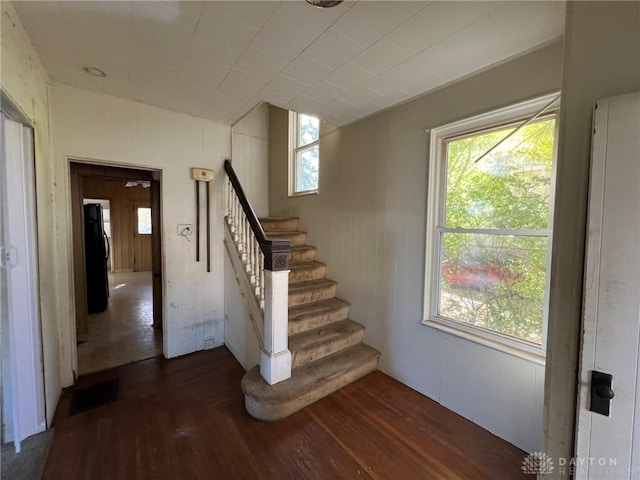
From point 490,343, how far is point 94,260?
554 cm

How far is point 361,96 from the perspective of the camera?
2.28m

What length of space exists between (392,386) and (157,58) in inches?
126

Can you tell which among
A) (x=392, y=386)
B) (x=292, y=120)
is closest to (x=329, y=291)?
(x=392, y=386)

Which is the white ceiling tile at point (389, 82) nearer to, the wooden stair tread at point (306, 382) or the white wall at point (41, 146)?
the white wall at point (41, 146)

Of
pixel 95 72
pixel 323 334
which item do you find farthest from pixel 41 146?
pixel 323 334

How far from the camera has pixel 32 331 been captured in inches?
66.5

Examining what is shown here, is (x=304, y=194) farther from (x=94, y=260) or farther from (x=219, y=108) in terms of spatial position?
(x=94, y=260)

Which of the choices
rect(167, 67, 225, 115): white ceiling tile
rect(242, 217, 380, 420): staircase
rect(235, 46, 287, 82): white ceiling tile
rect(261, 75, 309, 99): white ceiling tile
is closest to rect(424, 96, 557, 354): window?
rect(242, 217, 380, 420): staircase

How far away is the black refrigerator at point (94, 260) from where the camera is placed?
4227 millimetres

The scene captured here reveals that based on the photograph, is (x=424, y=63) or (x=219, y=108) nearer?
(x=424, y=63)

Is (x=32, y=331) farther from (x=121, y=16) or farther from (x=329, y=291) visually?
(x=329, y=291)

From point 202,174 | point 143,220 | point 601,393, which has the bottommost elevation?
point 601,393

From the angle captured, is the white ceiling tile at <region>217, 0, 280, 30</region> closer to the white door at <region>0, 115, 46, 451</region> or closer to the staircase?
the white door at <region>0, 115, 46, 451</region>

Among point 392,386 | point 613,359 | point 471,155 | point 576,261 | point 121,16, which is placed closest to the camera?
point 613,359
